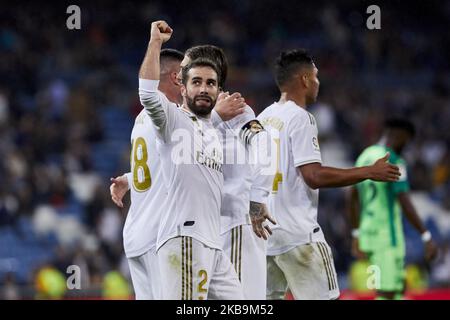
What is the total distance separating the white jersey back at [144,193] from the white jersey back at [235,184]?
1.48 ft

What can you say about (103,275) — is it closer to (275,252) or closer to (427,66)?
(275,252)

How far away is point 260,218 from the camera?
6.39m

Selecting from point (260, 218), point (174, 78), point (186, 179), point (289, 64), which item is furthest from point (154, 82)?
point (289, 64)

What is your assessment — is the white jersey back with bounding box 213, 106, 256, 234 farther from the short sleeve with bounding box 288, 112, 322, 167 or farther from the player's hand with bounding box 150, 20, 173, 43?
the player's hand with bounding box 150, 20, 173, 43

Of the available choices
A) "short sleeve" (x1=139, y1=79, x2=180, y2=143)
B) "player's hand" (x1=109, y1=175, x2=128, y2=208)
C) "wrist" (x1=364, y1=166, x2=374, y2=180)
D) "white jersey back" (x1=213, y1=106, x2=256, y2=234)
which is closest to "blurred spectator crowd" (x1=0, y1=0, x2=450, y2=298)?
"player's hand" (x1=109, y1=175, x2=128, y2=208)

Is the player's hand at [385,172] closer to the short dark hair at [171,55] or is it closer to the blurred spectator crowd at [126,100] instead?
the short dark hair at [171,55]

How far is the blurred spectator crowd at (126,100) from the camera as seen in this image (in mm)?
14930

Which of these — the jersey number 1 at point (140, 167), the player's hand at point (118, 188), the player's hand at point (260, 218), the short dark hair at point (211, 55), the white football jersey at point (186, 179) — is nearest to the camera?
the white football jersey at point (186, 179)

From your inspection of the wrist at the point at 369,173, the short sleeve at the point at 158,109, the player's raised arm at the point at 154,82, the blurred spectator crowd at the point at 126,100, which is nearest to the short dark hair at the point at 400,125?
the wrist at the point at 369,173

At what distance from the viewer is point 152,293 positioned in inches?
260

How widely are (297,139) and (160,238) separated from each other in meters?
1.47

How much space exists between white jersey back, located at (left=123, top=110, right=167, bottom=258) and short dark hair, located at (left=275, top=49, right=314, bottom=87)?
3.76 feet

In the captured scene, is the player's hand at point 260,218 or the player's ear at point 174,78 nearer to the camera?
the player's hand at point 260,218
